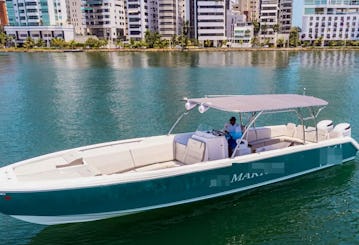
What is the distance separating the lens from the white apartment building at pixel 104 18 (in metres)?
127

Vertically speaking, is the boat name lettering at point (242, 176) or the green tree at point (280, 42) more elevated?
the green tree at point (280, 42)

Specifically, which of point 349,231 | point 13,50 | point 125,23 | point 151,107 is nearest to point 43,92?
point 151,107

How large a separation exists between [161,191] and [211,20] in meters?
122

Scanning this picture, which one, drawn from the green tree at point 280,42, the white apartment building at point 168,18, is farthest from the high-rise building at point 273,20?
the white apartment building at point 168,18

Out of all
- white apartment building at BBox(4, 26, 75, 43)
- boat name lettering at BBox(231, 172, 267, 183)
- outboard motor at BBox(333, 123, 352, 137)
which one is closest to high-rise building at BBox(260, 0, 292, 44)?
white apartment building at BBox(4, 26, 75, 43)

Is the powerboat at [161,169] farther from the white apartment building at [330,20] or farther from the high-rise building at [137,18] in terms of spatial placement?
the white apartment building at [330,20]

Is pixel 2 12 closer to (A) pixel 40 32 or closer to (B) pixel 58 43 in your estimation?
(A) pixel 40 32

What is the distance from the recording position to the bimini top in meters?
8.98

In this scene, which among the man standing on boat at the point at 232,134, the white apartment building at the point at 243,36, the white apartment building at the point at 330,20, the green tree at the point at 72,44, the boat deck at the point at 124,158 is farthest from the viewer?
the white apartment building at the point at 330,20

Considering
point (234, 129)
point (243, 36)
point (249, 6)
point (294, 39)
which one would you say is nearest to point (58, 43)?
point (243, 36)

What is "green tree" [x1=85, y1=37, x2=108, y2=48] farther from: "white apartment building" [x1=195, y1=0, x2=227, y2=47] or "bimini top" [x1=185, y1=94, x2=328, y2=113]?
"bimini top" [x1=185, y1=94, x2=328, y2=113]

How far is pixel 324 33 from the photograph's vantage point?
125938 mm

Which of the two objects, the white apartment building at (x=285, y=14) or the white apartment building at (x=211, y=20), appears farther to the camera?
the white apartment building at (x=285, y=14)

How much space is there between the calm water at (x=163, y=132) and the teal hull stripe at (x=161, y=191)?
722mm
